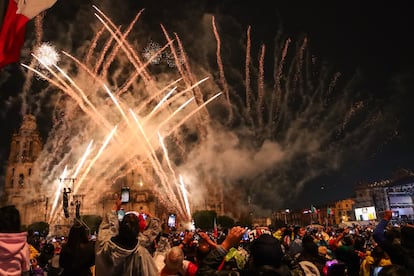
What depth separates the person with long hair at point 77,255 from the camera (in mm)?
4500

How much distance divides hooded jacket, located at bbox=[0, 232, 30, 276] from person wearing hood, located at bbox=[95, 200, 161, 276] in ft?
2.67

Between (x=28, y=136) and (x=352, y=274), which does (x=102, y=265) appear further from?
(x=28, y=136)

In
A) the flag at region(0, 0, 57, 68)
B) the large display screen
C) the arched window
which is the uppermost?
the arched window

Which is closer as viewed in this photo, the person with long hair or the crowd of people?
the crowd of people

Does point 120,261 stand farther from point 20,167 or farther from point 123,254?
point 20,167

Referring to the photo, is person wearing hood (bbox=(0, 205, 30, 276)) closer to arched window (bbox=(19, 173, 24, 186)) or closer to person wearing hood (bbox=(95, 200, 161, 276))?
person wearing hood (bbox=(95, 200, 161, 276))

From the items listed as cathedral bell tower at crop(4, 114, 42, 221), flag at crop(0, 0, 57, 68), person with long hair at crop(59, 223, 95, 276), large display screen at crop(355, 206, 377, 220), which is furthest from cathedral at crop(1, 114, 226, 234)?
person with long hair at crop(59, 223, 95, 276)

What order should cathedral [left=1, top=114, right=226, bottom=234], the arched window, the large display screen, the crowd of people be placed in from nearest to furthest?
the crowd of people → the large display screen → cathedral [left=1, top=114, right=226, bottom=234] → the arched window

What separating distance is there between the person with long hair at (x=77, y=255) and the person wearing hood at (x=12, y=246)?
55 cm

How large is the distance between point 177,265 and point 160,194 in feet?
288

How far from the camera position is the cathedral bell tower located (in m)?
81.2

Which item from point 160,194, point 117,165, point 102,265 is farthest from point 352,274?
point 160,194

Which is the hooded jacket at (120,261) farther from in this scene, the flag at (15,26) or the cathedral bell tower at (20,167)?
the cathedral bell tower at (20,167)

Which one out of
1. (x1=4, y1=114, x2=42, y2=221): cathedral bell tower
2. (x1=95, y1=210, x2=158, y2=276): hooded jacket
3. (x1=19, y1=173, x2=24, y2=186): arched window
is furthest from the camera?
(x1=19, y1=173, x2=24, y2=186): arched window
